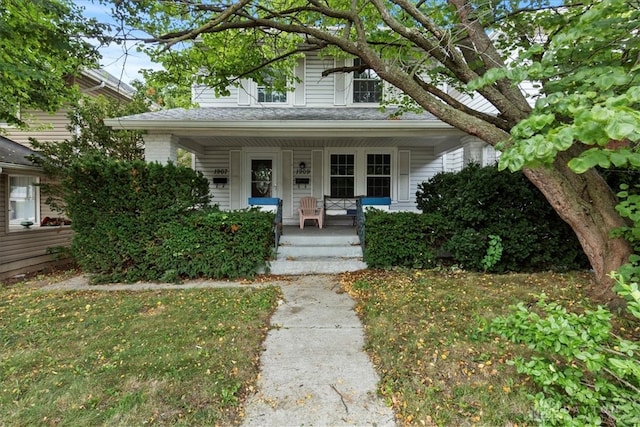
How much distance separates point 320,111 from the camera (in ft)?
30.4

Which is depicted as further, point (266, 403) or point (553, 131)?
point (266, 403)

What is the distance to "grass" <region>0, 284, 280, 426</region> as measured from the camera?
2.38 metres

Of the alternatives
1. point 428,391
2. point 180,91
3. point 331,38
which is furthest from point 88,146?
point 428,391

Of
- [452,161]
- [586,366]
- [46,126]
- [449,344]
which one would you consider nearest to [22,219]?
[46,126]

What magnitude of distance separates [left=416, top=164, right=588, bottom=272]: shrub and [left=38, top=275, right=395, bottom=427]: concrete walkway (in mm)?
2715

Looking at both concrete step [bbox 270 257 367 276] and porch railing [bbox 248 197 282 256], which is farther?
porch railing [bbox 248 197 282 256]

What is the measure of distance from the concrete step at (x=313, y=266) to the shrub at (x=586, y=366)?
13.7 ft

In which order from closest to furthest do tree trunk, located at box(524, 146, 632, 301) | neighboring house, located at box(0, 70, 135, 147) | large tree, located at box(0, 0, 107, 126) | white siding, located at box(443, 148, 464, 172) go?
1. tree trunk, located at box(524, 146, 632, 301)
2. large tree, located at box(0, 0, 107, 126)
3. white siding, located at box(443, 148, 464, 172)
4. neighboring house, located at box(0, 70, 135, 147)

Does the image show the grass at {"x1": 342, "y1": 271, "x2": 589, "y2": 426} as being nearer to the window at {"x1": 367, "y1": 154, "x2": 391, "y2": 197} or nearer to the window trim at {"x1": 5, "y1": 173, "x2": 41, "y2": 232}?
the window at {"x1": 367, "y1": 154, "x2": 391, "y2": 197}

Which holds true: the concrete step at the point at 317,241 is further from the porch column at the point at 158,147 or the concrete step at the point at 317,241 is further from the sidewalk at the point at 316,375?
the porch column at the point at 158,147

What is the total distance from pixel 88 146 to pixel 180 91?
2.82m

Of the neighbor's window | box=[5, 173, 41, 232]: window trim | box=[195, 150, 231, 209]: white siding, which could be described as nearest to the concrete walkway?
box=[195, 150, 231, 209]: white siding

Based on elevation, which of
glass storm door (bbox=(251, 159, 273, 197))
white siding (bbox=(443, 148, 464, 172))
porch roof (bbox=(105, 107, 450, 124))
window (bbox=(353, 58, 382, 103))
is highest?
window (bbox=(353, 58, 382, 103))

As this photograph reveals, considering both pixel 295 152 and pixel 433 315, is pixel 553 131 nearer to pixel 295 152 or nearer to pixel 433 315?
pixel 433 315
